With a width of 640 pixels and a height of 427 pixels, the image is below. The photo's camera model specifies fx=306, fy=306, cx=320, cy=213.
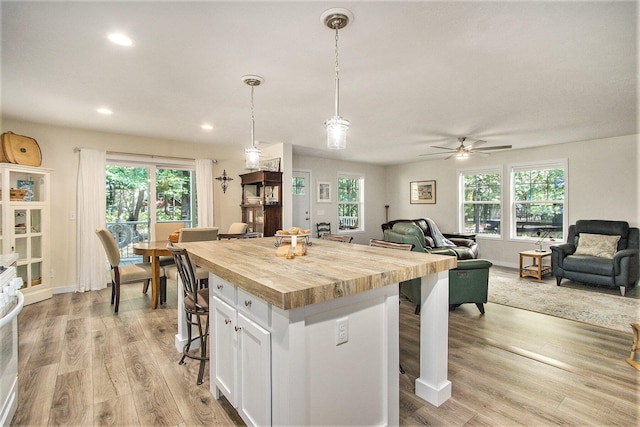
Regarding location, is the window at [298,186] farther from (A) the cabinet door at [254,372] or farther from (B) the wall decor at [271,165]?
(A) the cabinet door at [254,372]

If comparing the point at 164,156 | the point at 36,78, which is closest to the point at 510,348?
the point at 36,78

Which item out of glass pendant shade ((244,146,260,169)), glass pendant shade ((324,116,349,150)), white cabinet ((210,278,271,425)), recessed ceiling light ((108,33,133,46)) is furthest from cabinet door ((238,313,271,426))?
recessed ceiling light ((108,33,133,46))

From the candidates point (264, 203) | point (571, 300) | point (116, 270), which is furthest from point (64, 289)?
point (571, 300)

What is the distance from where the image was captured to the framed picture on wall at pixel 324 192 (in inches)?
292

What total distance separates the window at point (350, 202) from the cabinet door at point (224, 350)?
6113 millimetres

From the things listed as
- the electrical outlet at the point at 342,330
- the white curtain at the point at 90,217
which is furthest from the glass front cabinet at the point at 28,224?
the electrical outlet at the point at 342,330

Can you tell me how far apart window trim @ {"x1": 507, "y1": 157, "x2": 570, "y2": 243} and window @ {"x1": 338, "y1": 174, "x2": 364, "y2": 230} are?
3449 millimetres

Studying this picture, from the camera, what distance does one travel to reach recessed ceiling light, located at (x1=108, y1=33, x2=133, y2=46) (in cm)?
211

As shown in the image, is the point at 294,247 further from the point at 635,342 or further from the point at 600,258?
the point at 600,258

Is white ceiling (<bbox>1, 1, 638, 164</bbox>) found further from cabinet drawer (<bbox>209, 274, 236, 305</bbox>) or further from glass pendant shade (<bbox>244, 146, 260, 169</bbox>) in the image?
cabinet drawer (<bbox>209, 274, 236, 305</bbox>)

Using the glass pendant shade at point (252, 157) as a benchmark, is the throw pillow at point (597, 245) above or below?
below

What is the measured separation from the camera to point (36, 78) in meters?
2.79

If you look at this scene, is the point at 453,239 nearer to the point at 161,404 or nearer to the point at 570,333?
the point at 570,333

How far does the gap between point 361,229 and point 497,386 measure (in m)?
6.28
